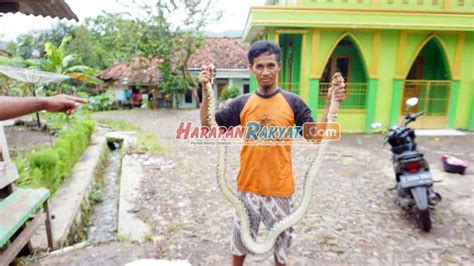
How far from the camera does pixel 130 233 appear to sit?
3373 millimetres

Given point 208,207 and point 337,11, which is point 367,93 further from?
point 208,207

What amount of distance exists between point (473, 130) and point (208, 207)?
9.07 m

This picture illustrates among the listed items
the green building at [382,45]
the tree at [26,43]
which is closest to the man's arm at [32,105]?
the green building at [382,45]

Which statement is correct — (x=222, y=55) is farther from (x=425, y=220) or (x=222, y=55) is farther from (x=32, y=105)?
(x=32, y=105)

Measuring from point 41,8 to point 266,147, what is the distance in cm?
228

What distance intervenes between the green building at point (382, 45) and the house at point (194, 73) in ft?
30.6

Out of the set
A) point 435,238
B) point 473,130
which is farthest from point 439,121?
point 435,238

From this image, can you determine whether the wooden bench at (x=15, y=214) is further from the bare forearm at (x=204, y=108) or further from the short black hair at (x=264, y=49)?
the short black hair at (x=264, y=49)

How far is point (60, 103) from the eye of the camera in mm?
1262

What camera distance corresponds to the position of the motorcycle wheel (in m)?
3.25

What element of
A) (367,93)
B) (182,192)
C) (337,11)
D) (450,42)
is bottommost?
(182,192)

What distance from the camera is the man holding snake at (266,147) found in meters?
1.90

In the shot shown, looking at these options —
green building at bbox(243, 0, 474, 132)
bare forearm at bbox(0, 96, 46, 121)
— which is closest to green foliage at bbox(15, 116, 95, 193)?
bare forearm at bbox(0, 96, 46, 121)

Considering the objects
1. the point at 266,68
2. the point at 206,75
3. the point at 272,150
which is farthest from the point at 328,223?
the point at 206,75
